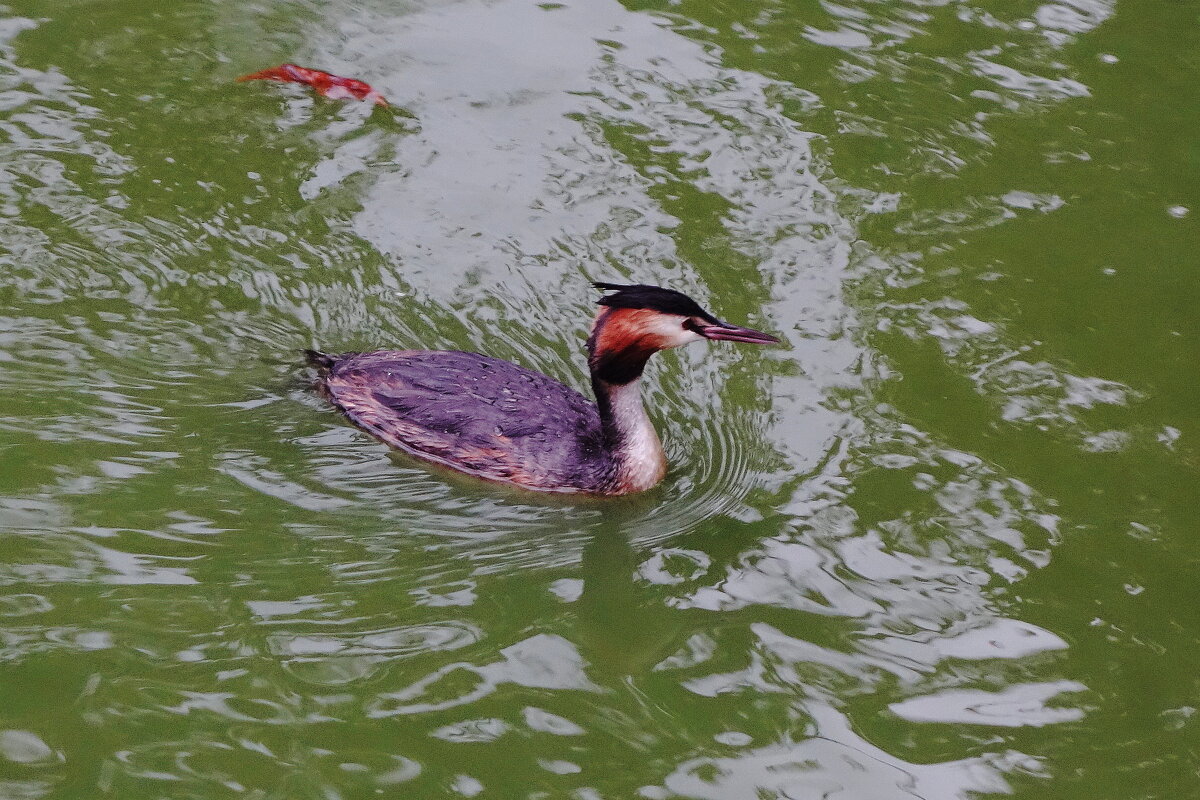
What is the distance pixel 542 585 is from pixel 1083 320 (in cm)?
375

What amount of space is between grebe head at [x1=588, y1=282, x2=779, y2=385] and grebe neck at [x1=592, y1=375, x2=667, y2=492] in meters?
0.08

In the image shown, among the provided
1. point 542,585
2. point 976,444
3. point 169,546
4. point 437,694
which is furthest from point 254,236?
point 976,444

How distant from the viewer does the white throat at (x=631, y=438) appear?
6629mm

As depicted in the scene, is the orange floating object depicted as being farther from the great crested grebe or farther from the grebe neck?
the grebe neck

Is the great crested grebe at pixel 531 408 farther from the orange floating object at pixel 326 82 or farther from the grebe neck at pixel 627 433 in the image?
the orange floating object at pixel 326 82

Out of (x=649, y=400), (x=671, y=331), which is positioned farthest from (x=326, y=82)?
(x=671, y=331)

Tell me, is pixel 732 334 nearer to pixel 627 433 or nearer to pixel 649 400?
pixel 627 433

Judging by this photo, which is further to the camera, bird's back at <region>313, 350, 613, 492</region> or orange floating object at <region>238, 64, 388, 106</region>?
orange floating object at <region>238, 64, 388, 106</region>

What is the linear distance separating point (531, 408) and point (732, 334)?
4.17 ft

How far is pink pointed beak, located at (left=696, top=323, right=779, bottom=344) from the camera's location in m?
6.00

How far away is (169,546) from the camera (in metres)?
5.95

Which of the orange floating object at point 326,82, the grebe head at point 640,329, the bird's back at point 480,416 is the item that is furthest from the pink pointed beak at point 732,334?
the orange floating object at point 326,82

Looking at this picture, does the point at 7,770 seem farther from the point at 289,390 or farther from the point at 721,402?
the point at 721,402

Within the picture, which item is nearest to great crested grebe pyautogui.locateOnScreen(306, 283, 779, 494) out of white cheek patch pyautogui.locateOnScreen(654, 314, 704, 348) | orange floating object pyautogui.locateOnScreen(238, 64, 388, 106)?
white cheek patch pyautogui.locateOnScreen(654, 314, 704, 348)
